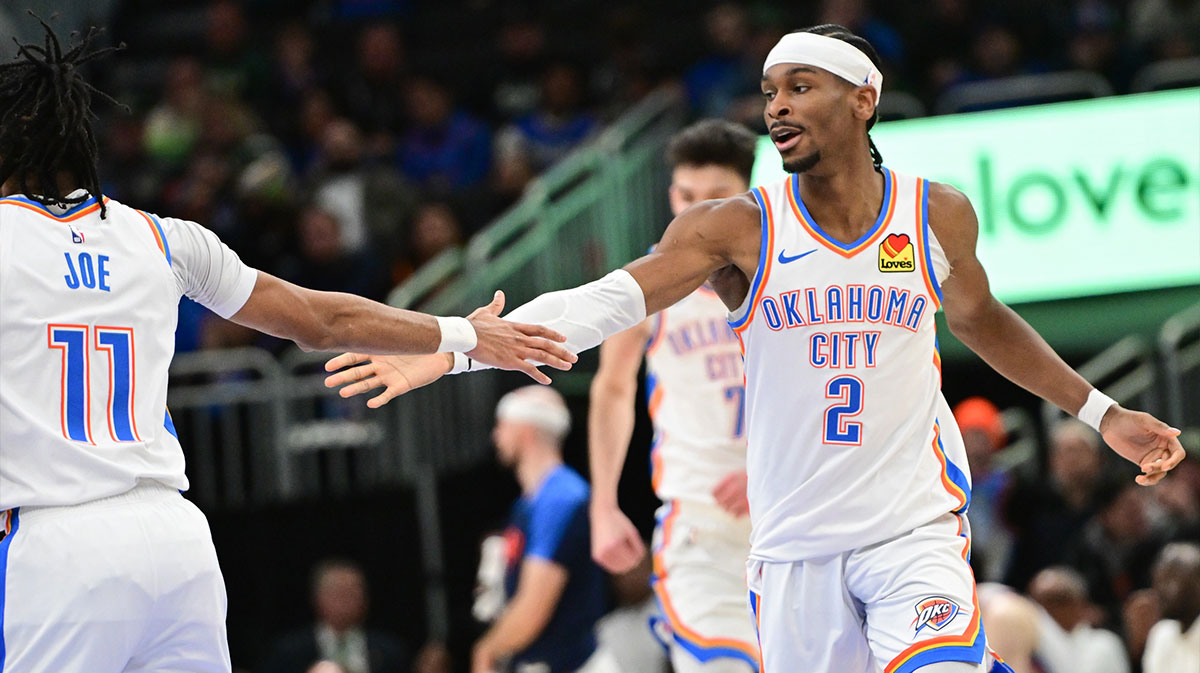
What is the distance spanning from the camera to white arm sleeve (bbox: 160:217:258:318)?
4.90 metres

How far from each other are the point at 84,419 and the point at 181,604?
593mm

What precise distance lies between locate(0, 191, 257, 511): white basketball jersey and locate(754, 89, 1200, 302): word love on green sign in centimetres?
888

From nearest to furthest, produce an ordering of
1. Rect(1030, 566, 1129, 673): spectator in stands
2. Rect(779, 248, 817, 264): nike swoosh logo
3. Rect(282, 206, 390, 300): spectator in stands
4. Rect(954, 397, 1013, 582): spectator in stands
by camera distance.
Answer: Rect(779, 248, 817, 264): nike swoosh logo
Rect(1030, 566, 1129, 673): spectator in stands
Rect(954, 397, 1013, 582): spectator in stands
Rect(282, 206, 390, 300): spectator in stands

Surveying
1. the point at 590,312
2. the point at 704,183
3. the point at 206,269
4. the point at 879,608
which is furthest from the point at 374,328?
the point at 704,183

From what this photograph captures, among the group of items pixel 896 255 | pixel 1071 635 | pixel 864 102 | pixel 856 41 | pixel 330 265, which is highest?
pixel 330 265

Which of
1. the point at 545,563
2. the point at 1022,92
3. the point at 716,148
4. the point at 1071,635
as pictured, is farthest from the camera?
the point at 1022,92

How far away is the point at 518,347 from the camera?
5.48 meters

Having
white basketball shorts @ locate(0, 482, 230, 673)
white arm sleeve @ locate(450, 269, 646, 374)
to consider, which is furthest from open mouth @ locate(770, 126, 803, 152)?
white basketball shorts @ locate(0, 482, 230, 673)

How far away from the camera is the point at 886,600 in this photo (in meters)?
5.27

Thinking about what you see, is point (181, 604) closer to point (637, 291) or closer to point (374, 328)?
point (374, 328)

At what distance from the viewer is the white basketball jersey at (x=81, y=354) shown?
4.46 m

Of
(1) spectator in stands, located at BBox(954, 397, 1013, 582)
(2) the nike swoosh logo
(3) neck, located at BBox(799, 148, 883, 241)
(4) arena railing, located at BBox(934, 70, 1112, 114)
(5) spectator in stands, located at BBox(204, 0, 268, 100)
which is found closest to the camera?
(2) the nike swoosh logo

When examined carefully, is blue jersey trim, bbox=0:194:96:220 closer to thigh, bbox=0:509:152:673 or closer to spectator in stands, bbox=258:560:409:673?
thigh, bbox=0:509:152:673

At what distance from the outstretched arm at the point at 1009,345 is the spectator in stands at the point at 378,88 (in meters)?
11.4
